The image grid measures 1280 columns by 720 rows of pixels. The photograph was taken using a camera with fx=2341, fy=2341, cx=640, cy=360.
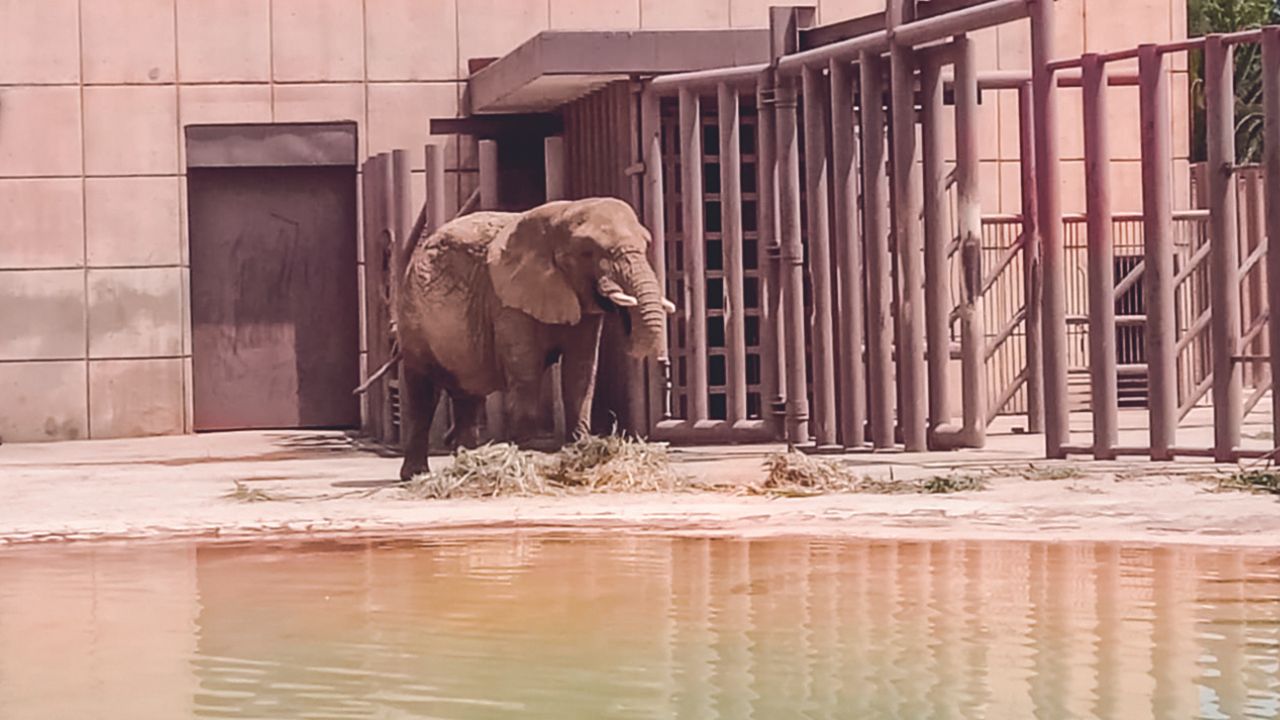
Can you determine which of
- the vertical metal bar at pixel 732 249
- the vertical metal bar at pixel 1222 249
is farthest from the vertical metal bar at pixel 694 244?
the vertical metal bar at pixel 1222 249

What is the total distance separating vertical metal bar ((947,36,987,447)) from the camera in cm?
1245

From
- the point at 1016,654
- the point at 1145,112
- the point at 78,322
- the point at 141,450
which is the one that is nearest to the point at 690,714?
the point at 1016,654

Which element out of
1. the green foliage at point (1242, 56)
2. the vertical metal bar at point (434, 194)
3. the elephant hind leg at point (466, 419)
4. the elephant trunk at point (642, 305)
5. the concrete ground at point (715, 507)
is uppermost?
the green foliage at point (1242, 56)

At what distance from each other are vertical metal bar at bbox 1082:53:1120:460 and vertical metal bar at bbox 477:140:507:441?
13.6 ft

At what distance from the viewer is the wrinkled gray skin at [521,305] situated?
37.4ft

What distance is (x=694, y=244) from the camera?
1381cm

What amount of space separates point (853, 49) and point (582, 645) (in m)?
7.52

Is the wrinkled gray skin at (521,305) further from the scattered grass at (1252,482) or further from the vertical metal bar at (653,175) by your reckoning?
the scattered grass at (1252,482)

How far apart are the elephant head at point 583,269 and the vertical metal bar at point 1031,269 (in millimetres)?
2303

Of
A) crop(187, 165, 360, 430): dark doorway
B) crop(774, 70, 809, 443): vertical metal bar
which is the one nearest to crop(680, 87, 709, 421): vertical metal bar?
crop(774, 70, 809, 443): vertical metal bar

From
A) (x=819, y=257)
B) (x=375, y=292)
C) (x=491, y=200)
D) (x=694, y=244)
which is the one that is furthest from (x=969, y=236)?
(x=375, y=292)

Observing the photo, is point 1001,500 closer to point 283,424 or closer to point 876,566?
point 876,566

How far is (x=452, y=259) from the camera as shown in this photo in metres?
12.0

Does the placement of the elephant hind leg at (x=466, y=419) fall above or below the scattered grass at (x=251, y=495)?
above
